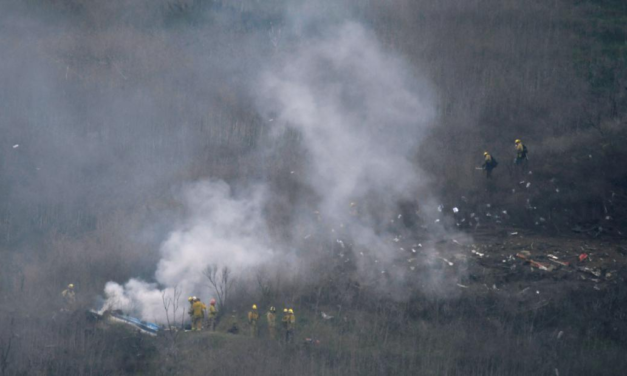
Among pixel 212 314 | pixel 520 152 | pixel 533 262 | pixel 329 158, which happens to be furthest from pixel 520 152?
pixel 212 314

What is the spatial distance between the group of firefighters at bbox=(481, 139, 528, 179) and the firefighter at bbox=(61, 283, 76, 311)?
35.5ft

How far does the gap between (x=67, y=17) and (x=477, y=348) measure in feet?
67.0

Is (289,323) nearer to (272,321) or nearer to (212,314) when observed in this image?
→ (272,321)

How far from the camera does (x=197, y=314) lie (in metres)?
13.1

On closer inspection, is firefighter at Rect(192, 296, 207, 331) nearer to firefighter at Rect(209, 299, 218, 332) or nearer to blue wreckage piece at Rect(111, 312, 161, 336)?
firefighter at Rect(209, 299, 218, 332)

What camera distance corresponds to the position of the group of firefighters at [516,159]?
55.8 feet

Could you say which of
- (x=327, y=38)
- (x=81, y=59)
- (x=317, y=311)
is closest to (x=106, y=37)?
(x=81, y=59)

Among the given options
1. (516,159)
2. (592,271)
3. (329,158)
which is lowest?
(592,271)

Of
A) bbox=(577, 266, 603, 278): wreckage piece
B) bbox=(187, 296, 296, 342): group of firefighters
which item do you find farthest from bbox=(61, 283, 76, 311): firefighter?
bbox=(577, 266, 603, 278): wreckage piece

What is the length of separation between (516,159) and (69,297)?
12069 millimetres

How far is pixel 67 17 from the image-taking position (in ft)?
81.8

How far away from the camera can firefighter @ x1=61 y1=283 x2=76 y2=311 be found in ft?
45.3

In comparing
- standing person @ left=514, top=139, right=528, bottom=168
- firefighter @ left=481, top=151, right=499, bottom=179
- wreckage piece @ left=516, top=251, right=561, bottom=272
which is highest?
standing person @ left=514, top=139, right=528, bottom=168

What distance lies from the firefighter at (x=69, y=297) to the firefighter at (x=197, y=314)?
283 centimetres
